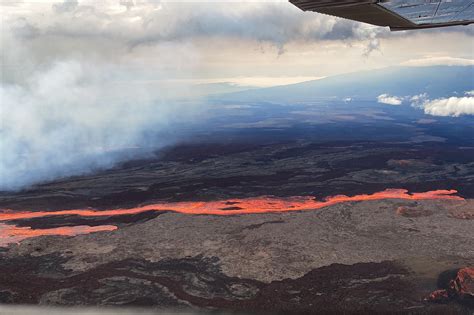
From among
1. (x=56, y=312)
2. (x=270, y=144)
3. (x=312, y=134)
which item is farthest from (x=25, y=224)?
(x=312, y=134)

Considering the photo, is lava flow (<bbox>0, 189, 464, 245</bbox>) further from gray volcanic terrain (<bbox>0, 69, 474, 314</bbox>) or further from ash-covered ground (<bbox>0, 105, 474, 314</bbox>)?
ash-covered ground (<bbox>0, 105, 474, 314</bbox>)

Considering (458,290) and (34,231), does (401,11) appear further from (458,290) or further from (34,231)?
(34,231)

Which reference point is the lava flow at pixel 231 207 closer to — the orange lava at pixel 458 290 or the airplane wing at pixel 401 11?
the orange lava at pixel 458 290

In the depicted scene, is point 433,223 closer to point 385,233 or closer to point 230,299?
point 385,233

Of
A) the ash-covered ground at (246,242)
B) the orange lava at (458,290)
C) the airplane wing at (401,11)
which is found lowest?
the orange lava at (458,290)

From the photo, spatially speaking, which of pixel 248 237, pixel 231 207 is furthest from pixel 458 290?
pixel 231 207

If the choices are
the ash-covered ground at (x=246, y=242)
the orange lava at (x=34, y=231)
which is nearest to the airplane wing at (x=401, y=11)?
the ash-covered ground at (x=246, y=242)

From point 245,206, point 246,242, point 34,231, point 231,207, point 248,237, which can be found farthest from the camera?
point 245,206
